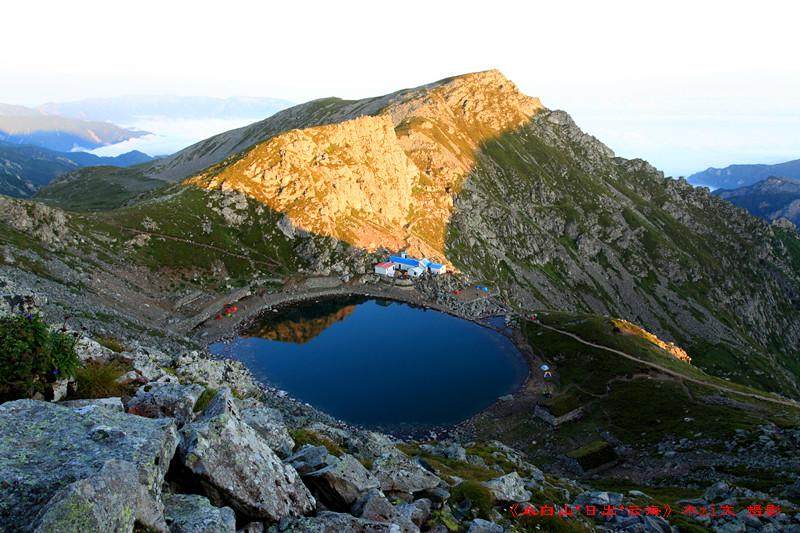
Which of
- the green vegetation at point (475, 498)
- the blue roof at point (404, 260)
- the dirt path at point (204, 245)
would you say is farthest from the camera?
the blue roof at point (404, 260)

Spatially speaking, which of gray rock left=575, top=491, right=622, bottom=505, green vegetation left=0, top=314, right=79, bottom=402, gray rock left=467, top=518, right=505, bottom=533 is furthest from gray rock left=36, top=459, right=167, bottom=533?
gray rock left=575, top=491, right=622, bottom=505

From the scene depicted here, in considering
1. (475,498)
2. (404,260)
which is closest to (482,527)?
(475,498)

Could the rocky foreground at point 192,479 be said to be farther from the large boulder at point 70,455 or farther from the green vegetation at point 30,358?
the green vegetation at point 30,358

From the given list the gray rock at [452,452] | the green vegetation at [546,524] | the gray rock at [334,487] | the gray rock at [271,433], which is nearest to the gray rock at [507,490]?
the green vegetation at [546,524]

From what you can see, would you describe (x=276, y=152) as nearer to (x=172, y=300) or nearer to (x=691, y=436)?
(x=172, y=300)

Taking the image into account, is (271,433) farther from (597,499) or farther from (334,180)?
(334,180)

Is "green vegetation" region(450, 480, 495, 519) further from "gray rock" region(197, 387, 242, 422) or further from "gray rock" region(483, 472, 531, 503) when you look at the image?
"gray rock" region(197, 387, 242, 422)
